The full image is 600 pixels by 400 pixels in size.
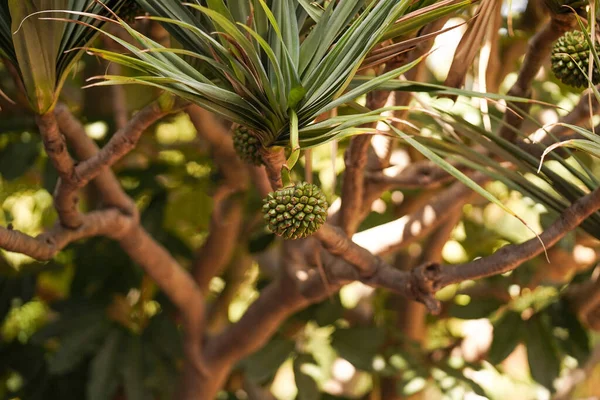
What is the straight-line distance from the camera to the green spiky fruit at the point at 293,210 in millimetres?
601

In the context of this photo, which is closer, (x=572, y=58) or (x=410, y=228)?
(x=572, y=58)

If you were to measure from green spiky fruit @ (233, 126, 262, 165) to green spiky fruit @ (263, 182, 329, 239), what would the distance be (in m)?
0.16

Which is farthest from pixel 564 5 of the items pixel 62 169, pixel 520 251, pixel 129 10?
pixel 62 169

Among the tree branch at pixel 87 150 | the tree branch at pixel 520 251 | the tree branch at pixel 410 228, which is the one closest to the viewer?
the tree branch at pixel 520 251

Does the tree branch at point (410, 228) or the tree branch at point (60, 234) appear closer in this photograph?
the tree branch at point (60, 234)

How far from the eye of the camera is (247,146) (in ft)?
2.52

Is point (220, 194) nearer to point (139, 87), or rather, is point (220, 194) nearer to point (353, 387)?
point (139, 87)

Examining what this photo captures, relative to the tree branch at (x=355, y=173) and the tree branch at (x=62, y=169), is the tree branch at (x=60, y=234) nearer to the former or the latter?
the tree branch at (x=62, y=169)

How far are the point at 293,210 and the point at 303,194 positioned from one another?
0.02 m

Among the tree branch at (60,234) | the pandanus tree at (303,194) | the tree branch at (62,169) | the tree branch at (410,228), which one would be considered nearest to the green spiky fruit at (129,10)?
the pandanus tree at (303,194)

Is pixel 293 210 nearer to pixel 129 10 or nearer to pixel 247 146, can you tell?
pixel 247 146

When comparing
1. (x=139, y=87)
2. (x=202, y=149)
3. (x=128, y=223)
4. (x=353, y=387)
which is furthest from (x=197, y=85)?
(x=353, y=387)

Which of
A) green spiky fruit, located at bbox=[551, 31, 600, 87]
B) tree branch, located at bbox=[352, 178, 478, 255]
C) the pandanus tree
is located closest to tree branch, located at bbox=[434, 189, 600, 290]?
the pandanus tree

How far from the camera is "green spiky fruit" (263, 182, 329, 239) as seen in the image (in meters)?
0.60
